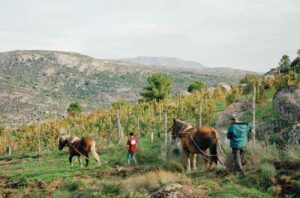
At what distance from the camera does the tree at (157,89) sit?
7019 cm

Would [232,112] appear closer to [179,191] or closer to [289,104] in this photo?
[289,104]

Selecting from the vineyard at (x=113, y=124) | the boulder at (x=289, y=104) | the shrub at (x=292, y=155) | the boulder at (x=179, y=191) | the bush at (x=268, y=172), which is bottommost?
the vineyard at (x=113, y=124)

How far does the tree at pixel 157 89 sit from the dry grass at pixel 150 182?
55626mm

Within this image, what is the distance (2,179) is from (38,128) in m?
30.7

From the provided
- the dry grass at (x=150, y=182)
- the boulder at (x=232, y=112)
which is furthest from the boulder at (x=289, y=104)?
the dry grass at (x=150, y=182)

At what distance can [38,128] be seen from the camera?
170ft

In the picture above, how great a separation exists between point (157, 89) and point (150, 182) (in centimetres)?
5787

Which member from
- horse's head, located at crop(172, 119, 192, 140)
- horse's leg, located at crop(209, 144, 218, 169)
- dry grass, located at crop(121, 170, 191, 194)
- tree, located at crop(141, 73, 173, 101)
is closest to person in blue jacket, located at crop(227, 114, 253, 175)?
horse's leg, located at crop(209, 144, 218, 169)

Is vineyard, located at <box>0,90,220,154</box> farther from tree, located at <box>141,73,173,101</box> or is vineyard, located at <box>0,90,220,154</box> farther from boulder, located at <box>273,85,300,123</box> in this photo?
tree, located at <box>141,73,173,101</box>

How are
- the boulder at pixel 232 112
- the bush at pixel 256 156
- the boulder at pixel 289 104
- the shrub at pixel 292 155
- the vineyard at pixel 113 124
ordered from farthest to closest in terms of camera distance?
the vineyard at pixel 113 124, the boulder at pixel 232 112, the boulder at pixel 289 104, the bush at pixel 256 156, the shrub at pixel 292 155

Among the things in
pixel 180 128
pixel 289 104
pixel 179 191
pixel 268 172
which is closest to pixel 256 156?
pixel 268 172

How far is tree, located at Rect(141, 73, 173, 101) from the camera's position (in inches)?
2763

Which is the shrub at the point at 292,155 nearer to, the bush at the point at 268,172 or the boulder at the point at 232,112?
the bush at the point at 268,172

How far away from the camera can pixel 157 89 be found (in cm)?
7119
